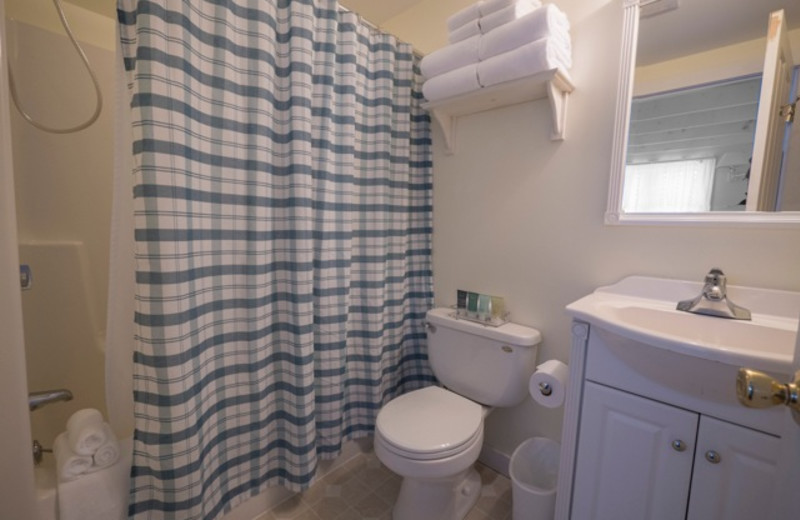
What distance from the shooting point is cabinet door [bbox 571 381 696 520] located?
0.75m

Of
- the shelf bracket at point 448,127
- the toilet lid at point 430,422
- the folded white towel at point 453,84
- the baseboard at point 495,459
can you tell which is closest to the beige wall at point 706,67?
the folded white towel at point 453,84

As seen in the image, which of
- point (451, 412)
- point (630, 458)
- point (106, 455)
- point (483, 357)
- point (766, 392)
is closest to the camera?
point (766, 392)

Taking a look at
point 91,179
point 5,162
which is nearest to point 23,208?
point 91,179

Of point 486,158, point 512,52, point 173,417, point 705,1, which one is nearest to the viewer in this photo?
point 173,417

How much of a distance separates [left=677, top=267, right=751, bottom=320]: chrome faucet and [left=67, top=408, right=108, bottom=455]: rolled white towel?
1740 mm

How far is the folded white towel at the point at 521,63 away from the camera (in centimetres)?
105

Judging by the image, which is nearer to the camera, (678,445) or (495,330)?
(678,445)

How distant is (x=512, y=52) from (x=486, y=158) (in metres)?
0.44

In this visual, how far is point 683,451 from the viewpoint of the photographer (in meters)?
0.74

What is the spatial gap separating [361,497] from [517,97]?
181cm

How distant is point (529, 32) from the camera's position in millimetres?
1078

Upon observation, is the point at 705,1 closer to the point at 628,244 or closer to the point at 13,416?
the point at 628,244

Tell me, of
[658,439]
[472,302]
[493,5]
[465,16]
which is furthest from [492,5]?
[658,439]

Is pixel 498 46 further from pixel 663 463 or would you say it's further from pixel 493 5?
pixel 663 463
